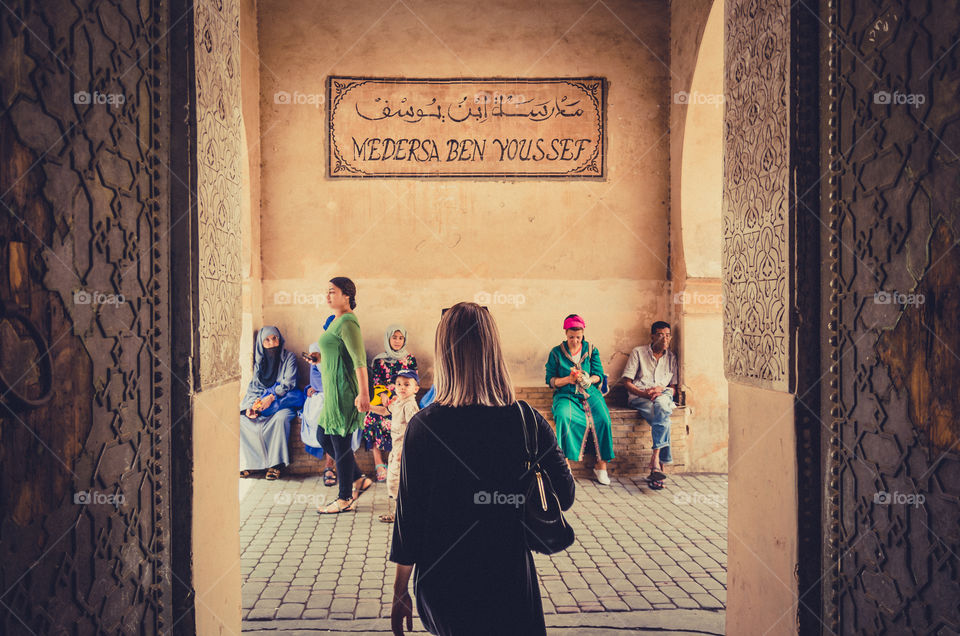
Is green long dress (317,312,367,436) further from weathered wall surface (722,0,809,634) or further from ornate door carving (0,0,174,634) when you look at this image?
weathered wall surface (722,0,809,634)

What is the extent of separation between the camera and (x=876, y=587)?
1.90 meters

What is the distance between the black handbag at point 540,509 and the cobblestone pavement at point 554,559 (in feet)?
5.25

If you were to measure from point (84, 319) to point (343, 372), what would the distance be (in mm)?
3024

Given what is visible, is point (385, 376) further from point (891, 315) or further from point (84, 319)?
point (891, 315)

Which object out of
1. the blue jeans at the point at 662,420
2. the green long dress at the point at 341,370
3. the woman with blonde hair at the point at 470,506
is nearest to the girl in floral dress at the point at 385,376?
the green long dress at the point at 341,370

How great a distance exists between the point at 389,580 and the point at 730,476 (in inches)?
81.4

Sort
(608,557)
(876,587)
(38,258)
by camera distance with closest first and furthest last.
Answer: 1. (38,258)
2. (876,587)
3. (608,557)

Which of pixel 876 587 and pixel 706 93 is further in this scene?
pixel 706 93

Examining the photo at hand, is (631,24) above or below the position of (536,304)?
above

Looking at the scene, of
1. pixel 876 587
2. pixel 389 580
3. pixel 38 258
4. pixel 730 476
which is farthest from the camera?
pixel 389 580

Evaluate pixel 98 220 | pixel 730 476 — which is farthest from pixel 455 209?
pixel 98 220

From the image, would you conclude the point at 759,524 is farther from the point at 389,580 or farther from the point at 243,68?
the point at 243,68

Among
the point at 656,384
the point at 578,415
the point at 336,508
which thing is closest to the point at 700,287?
the point at 656,384

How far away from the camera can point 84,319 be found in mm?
1633
